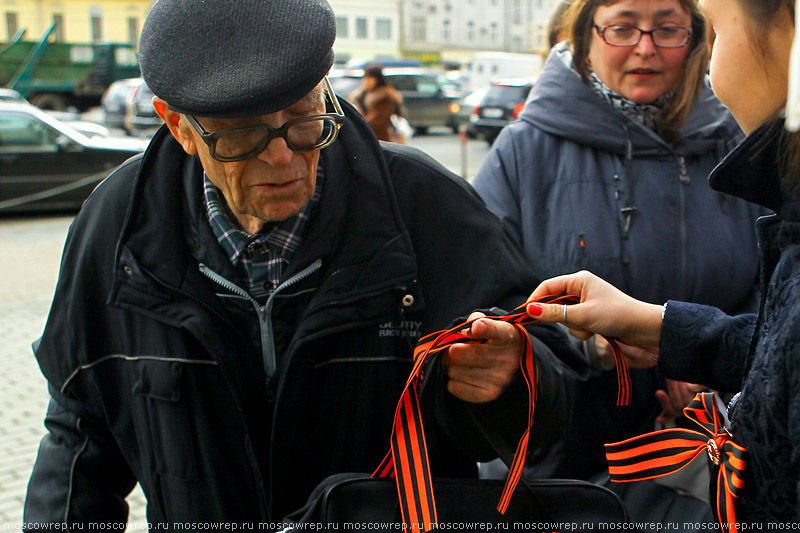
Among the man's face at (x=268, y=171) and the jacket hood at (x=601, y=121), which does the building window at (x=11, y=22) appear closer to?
the jacket hood at (x=601, y=121)

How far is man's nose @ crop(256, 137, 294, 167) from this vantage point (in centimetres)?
169

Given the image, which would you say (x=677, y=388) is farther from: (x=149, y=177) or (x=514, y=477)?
(x=149, y=177)

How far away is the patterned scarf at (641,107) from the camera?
2.47 meters

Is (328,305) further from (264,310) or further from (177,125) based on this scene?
(177,125)

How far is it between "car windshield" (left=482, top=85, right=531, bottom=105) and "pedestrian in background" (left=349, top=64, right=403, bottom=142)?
11.3 meters

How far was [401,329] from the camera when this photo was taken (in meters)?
1.84

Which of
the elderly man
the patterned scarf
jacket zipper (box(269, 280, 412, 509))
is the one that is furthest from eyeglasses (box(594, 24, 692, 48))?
jacket zipper (box(269, 280, 412, 509))

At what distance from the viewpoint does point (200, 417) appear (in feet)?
6.01

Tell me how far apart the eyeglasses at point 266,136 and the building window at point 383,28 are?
57.1 metres

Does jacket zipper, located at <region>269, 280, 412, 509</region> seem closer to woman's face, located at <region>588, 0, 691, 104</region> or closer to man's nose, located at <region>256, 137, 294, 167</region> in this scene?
man's nose, located at <region>256, 137, 294, 167</region>

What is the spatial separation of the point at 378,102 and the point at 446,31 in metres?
55.6

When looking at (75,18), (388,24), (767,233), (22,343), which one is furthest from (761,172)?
(388,24)

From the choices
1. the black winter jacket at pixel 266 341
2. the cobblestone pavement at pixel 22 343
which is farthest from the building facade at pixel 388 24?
the black winter jacket at pixel 266 341

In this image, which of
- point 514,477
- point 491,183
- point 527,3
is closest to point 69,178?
point 491,183
